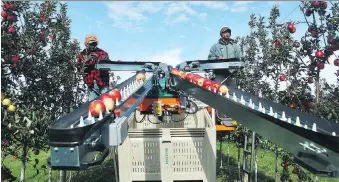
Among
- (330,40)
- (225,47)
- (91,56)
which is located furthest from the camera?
(225,47)

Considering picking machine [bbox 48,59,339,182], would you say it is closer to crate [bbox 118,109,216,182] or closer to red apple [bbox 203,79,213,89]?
red apple [bbox 203,79,213,89]

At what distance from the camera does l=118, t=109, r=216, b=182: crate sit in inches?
224

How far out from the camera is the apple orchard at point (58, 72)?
181 inches

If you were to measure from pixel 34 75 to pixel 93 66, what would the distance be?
1052 millimetres

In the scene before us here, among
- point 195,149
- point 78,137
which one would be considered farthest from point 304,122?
point 195,149

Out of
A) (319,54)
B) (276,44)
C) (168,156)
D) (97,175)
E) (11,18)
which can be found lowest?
(97,175)

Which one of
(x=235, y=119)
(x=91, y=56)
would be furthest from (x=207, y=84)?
(x=91, y=56)

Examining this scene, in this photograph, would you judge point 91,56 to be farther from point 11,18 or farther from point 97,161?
point 97,161

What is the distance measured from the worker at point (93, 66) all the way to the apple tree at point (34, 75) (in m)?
0.37

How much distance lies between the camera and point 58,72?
6.11 m

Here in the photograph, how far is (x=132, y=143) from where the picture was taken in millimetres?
5855

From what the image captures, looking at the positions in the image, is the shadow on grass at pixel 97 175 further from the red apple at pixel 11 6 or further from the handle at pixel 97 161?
the handle at pixel 97 161

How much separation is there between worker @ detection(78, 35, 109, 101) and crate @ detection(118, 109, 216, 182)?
3.14ft

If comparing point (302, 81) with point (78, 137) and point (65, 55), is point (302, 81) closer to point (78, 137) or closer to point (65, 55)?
point (65, 55)
